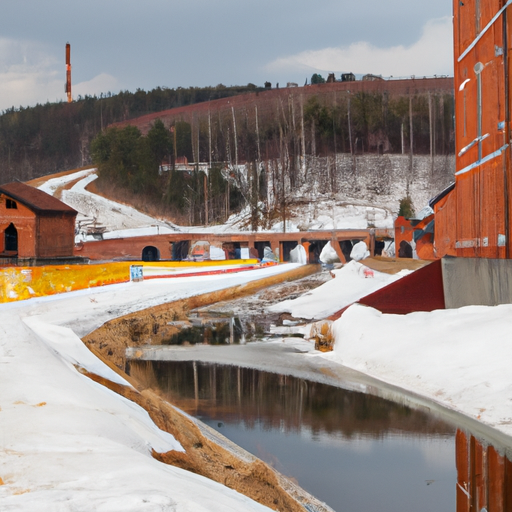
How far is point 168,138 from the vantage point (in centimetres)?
9956

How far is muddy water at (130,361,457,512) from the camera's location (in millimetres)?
8203

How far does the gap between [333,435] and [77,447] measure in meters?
5.09

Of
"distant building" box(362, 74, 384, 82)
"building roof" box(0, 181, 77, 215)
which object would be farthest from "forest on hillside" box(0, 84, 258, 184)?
"building roof" box(0, 181, 77, 215)

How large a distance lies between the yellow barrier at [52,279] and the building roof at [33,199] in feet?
54.8

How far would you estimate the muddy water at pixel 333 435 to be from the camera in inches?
323

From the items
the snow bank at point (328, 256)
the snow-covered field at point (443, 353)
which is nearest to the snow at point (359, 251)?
the snow bank at point (328, 256)

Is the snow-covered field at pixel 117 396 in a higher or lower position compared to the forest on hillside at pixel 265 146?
lower

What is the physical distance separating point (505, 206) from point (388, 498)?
29.7 feet

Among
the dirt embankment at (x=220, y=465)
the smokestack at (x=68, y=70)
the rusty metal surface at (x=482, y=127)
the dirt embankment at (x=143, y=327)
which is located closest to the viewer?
the dirt embankment at (x=220, y=465)

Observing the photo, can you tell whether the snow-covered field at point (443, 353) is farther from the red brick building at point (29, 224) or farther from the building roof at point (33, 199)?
the building roof at point (33, 199)

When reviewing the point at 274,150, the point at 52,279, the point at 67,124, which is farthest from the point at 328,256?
the point at 67,124

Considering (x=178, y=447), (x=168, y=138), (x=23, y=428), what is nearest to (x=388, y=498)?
(x=178, y=447)

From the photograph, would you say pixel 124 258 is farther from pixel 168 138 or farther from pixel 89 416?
pixel 89 416

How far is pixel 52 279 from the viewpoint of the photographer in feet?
82.6
